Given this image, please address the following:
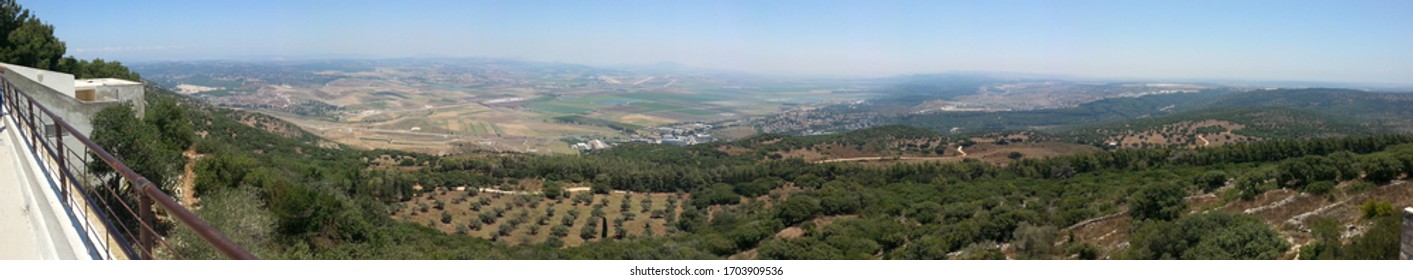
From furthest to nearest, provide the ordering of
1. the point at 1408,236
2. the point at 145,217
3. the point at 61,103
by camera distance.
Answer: the point at 61,103 → the point at 1408,236 → the point at 145,217

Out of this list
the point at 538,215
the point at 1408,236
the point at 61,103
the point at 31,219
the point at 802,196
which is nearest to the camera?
the point at 31,219

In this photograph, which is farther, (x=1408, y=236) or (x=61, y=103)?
(x=61, y=103)

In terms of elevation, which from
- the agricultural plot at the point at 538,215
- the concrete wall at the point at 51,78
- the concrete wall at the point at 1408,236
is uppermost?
the concrete wall at the point at 51,78

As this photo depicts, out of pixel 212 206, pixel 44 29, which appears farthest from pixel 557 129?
pixel 212 206

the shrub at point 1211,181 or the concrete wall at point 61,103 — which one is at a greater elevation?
the concrete wall at point 61,103

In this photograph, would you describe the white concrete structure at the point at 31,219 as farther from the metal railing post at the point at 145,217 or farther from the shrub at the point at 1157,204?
the shrub at the point at 1157,204

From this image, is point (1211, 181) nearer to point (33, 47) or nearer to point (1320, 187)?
point (1320, 187)

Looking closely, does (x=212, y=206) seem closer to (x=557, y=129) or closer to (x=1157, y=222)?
(x=1157, y=222)

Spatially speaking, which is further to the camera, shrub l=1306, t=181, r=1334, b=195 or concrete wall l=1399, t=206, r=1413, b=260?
shrub l=1306, t=181, r=1334, b=195

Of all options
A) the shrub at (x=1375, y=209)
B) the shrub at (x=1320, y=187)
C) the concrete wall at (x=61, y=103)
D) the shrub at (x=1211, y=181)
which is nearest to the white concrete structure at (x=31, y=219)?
the concrete wall at (x=61, y=103)

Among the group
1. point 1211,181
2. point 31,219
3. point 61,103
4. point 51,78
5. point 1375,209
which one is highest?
point 51,78

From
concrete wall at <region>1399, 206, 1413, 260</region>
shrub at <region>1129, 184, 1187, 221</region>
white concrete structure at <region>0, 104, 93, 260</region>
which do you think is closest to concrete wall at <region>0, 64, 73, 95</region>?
white concrete structure at <region>0, 104, 93, 260</region>

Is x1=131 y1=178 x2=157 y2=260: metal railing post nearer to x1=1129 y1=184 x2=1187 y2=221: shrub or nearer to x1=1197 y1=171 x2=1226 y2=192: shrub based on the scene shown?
x1=1129 y1=184 x2=1187 y2=221: shrub

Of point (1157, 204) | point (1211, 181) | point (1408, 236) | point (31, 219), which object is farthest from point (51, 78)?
point (1211, 181)
